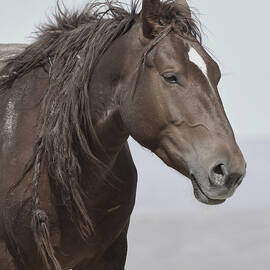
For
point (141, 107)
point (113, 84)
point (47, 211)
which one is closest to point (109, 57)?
point (113, 84)

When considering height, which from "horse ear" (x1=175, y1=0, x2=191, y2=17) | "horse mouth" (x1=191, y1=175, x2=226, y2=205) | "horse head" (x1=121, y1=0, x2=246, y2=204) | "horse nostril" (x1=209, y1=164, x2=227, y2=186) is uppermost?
"horse ear" (x1=175, y1=0, x2=191, y2=17)

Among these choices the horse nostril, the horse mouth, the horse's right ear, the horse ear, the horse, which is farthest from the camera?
the horse ear

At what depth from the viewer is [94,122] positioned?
15.4 ft

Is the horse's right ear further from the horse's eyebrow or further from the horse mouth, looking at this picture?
the horse mouth

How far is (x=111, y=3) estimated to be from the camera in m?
4.92

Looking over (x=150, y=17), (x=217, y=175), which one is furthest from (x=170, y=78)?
(x=217, y=175)

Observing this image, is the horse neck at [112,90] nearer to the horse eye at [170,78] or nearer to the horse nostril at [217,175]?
the horse eye at [170,78]

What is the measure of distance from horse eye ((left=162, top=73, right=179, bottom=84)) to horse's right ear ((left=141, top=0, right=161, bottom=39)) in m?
0.32

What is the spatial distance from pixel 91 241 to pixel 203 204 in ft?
2.88

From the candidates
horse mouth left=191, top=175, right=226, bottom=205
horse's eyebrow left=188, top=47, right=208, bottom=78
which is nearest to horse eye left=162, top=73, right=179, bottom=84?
horse's eyebrow left=188, top=47, right=208, bottom=78

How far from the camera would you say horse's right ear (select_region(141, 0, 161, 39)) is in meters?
4.47

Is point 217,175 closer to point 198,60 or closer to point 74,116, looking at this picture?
point 198,60

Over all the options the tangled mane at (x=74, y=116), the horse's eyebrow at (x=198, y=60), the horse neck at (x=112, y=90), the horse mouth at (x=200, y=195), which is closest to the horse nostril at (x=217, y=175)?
the horse mouth at (x=200, y=195)

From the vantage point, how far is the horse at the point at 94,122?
4230 millimetres
